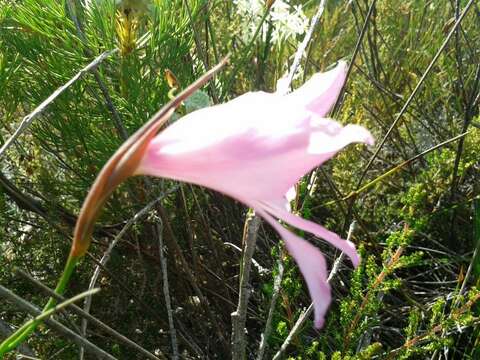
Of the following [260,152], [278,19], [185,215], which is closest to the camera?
[260,152]

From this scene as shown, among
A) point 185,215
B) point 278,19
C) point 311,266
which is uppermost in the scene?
point 278,19

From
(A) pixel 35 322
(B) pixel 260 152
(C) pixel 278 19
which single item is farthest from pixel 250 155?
(C) pixel 278 19

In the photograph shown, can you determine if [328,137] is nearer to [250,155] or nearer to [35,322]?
[250,155]

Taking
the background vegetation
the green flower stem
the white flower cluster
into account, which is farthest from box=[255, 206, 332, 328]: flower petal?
the white flower cluster

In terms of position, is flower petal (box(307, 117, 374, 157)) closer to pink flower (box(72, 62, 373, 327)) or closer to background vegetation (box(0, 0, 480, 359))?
pink flower (box(72, 62, 373, 327))

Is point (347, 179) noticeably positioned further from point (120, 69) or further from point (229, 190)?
point (229, 190)
